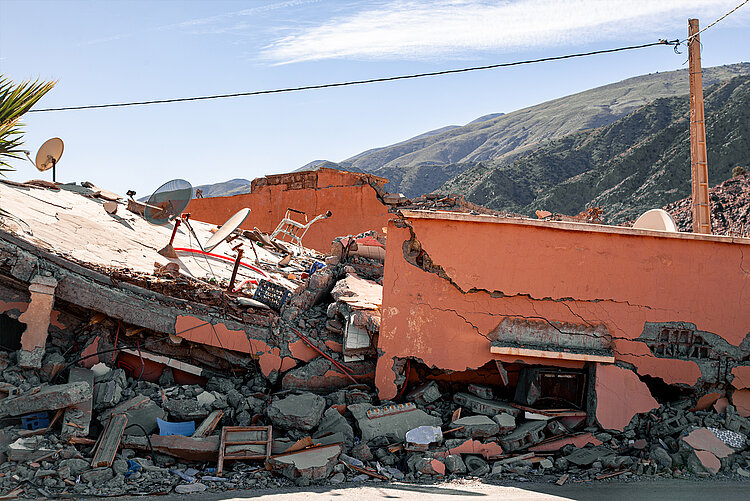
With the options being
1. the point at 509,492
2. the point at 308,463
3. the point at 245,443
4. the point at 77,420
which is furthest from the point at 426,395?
the point at 77,420

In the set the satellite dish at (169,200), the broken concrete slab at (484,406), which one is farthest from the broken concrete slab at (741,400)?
the satellite dish at (169,200)

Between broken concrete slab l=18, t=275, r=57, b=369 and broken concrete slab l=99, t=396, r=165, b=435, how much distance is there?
1.21 m

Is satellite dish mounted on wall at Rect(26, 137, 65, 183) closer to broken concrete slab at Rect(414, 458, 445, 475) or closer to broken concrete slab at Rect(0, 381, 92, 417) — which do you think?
broken concrete slab at Rect(0, 381, 92, 417)

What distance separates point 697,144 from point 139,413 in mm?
10463

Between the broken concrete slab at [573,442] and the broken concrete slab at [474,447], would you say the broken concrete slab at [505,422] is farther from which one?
the broken concrete slab at [573,442]

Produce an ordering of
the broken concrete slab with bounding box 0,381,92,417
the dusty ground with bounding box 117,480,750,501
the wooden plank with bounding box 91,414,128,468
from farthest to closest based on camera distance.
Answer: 1. the broken concrete slab with bounding box 0,381,92,417
2. the wooden plank with bounding box 91,414,128,468
3. the dusty ground with bounding box 117,480,750,501

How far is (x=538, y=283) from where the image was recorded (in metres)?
7.97

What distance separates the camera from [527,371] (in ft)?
26.5

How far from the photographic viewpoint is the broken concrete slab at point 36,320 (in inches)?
280

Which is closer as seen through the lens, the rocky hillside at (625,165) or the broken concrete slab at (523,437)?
the broken concrete slab at (523,437)

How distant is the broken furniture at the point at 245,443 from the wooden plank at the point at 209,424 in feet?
0.81

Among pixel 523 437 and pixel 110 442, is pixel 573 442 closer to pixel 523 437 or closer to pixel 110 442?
pixel 523 437

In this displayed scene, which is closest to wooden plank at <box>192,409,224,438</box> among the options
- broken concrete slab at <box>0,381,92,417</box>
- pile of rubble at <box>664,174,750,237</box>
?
broken concrete slab at <box>0,381,92,417</box>

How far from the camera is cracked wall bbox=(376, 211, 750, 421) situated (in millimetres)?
7957
